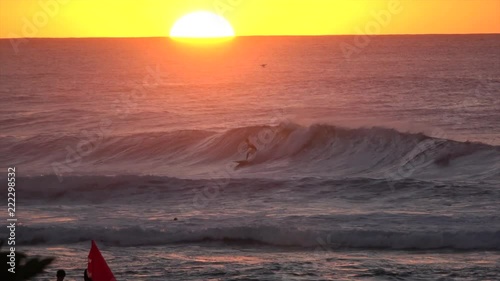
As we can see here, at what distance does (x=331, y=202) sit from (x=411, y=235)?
17.7 ft

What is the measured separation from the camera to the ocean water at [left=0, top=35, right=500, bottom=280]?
733 inches

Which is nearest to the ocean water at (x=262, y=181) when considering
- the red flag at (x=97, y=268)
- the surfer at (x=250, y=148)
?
the surfer at (x=250, y=148)

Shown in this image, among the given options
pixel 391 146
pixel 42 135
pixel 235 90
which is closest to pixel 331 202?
pixel 391 146

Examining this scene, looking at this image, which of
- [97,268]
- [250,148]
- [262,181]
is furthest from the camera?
[250,148]

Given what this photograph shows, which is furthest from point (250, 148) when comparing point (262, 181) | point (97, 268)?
point (97, 268)

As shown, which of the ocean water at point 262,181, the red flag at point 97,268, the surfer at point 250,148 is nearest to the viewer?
the red flag at point 97,268

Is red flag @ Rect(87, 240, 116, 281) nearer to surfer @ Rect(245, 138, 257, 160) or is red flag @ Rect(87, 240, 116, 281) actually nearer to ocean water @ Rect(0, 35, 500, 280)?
ocean water @ Rect(0, 35, 500, 280)

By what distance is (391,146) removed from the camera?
114ft

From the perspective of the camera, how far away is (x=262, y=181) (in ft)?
95.2

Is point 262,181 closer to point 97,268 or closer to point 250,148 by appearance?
point 250,148

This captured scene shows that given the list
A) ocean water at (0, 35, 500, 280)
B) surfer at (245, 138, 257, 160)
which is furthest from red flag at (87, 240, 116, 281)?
surfer at (245, 138, 257, 160)

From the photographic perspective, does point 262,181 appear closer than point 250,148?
Yes

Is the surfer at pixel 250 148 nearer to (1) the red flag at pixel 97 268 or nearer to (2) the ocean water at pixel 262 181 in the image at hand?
(2) the ocean water at pixel 262 181

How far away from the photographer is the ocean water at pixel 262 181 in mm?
18625
